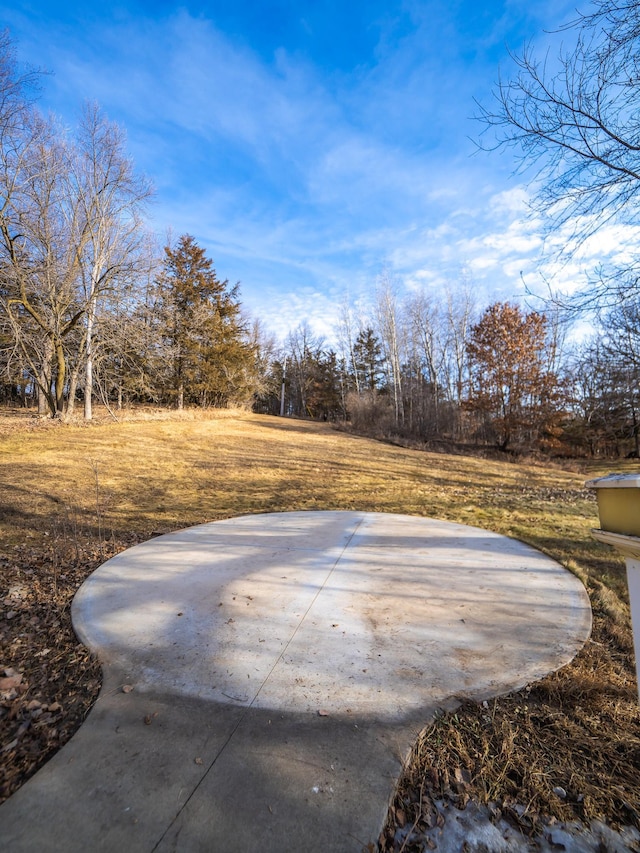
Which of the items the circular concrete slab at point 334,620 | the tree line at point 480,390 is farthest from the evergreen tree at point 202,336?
the circular concrete slab at point 334,620

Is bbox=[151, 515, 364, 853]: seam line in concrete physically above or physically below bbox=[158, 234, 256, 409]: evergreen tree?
below

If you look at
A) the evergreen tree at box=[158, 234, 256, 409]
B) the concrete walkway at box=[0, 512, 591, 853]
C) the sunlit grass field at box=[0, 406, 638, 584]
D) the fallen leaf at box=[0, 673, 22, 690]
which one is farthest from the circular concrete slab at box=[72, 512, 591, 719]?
the evergreen tree at box=[158, 234, 256, 409]

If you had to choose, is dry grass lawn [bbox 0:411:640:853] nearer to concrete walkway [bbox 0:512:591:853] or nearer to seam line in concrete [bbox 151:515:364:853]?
concrete walkway [bbox 0:512:591:853]

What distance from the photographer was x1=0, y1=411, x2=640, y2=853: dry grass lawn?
146 cm

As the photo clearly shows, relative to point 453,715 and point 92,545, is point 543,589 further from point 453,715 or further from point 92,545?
point 92,545

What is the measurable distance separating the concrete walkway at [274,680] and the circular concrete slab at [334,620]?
0.01 meters

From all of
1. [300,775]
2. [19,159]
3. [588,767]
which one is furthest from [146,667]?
[19,159]

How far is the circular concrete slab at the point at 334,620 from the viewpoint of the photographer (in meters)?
1.96

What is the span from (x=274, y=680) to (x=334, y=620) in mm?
704

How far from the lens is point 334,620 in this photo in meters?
2.61

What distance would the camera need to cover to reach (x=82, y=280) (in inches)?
531

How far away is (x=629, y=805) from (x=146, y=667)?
219 cm

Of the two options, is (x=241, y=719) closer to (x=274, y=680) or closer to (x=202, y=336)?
(x=274, y=680)

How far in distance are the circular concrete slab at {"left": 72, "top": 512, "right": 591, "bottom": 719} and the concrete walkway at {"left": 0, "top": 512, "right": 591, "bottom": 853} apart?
1 cm
